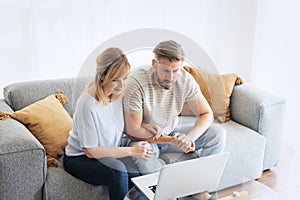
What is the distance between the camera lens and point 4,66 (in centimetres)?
251

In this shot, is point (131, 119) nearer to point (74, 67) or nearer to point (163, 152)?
point (163, 152)

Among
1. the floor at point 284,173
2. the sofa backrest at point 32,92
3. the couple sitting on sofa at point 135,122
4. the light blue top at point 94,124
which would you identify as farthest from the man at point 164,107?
the floor at point 284,173

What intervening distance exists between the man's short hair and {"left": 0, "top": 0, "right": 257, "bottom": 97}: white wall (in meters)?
1.31

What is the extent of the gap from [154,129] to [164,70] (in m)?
0.22

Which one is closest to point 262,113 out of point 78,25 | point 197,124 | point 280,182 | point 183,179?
point 280,182

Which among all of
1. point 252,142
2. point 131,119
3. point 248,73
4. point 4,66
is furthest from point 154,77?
point 248,73

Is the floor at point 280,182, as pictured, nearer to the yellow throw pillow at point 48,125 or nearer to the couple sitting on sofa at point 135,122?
the couple sitting on sofa at point 135,122

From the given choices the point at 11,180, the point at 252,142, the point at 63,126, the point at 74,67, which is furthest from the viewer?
the point at 74,67

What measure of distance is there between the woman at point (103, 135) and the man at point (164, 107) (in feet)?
0.17

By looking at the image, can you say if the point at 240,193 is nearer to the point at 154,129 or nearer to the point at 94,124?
the point at 154,129

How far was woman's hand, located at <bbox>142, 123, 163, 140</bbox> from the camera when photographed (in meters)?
1.47

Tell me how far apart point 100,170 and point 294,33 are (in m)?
1.81

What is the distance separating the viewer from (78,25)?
2.67 metres

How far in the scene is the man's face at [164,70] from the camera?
139 centimetres
